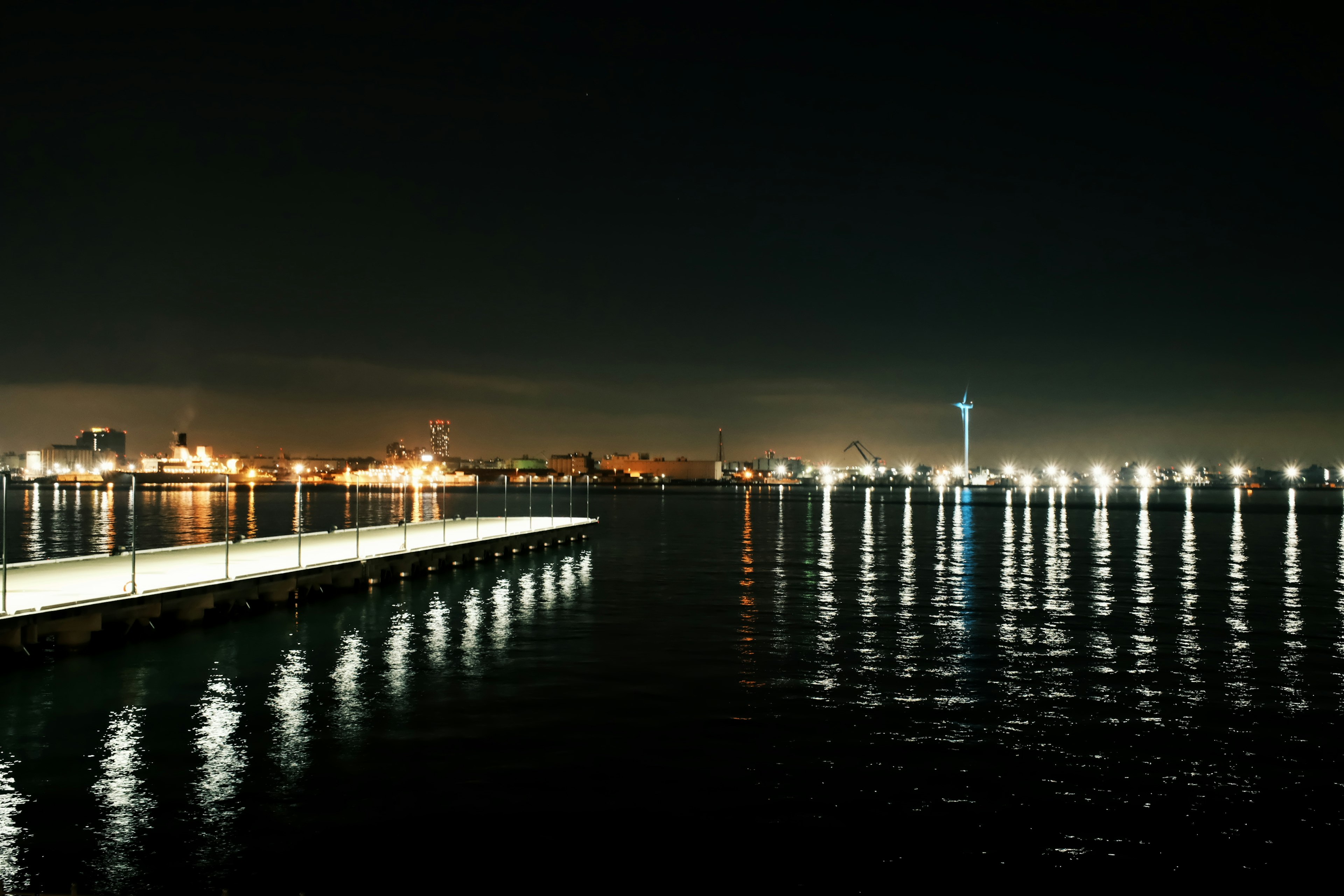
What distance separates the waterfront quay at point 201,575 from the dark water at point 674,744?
97cm

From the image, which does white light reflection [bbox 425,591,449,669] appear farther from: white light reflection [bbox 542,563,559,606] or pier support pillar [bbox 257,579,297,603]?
pier support pillar [bbox 257,579,297,603]

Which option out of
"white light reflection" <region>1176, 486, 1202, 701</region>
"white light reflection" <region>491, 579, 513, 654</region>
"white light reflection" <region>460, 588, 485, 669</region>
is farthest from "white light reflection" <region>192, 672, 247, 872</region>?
"white light reflection" <region>1176, 486, 1202, 701</region>

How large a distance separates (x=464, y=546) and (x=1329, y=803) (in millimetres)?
39983

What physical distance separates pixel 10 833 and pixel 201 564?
82.1 ft

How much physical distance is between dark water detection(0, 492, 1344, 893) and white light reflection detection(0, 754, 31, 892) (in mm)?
50


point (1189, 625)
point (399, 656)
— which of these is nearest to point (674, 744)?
point (399, 656)

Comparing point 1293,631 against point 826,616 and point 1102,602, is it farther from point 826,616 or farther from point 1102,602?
point 826,616

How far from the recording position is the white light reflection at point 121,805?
11.7 m

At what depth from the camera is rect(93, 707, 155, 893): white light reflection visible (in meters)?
11.7

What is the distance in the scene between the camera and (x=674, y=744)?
1736 centimetres

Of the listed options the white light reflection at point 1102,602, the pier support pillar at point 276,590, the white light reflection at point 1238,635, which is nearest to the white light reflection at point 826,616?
the white light reflection at point 1102,602

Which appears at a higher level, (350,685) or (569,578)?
(350,685)

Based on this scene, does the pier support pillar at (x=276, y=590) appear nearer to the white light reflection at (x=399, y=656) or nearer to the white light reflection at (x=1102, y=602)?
the white light reflection at (x=399, y=656)

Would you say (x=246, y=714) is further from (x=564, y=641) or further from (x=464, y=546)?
(x=464, y=546)
